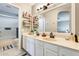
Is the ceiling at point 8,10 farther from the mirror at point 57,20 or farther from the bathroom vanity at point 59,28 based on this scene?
the bathroom vanity at point 59,28

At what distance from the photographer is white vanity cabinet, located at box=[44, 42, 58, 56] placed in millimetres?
1452

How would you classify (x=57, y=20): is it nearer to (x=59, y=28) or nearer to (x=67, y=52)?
(x=59, y=28)

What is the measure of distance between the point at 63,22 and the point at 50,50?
0.75 meters

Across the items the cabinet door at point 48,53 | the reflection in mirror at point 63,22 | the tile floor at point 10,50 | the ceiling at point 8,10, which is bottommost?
the tile floor at point 10,50

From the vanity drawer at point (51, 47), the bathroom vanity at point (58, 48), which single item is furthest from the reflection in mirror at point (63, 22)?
the vanity drawer at point (51, 47)

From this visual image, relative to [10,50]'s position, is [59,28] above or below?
above

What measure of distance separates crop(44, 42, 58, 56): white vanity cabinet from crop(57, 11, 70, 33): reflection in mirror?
1.86ft

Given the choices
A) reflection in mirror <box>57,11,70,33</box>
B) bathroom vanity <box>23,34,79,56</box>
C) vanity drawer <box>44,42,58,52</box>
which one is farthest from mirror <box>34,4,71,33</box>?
vanity drawer <box>44,42,58,52</box>

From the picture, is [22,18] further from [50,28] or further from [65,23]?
[65,23]

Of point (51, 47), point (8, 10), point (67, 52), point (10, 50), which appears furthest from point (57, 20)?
point (8, 10)

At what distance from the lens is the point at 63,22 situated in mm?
1951

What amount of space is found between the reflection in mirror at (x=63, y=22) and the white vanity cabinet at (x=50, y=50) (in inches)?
22.3

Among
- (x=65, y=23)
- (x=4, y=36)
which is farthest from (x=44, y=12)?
(x=4, y=36)

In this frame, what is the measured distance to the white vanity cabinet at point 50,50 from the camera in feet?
4.76
